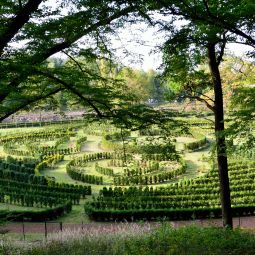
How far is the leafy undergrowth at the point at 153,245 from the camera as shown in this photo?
31.7ft

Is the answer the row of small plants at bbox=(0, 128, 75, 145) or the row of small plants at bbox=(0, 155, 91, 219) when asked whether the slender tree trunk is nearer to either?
the row of small plants at bbox=(0, 155, 91, 219)

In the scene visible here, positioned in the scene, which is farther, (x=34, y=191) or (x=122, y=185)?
(x=122, y=185)

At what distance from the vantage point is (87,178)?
110 feet

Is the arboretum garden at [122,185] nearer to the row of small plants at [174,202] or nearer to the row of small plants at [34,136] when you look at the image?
the row of small plants at [174,202]

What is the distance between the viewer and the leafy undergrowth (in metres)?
9.65

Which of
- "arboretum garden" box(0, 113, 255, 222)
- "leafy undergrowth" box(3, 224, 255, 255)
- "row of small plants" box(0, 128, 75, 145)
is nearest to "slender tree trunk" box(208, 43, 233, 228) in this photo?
"arboretum garden" box(0, 113, 255, 222)

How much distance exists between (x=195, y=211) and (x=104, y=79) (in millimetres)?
14247

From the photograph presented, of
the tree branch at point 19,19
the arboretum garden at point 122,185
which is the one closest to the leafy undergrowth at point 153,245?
the arboretum garden at point 122,185

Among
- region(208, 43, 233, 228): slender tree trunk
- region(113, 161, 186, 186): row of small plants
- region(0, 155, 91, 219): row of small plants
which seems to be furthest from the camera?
region(113, 161, 186, 186): row of small plants

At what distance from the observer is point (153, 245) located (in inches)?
410

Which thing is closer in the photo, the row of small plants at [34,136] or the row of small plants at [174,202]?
the row of small plants at [174,202]

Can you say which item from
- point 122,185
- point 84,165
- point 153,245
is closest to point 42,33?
point 153,245

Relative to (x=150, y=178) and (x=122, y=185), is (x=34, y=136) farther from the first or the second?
(x=150, y=178)

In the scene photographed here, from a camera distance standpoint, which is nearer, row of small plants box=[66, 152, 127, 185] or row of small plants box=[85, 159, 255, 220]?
row of small plants box=[85, 159, 255, 220]
